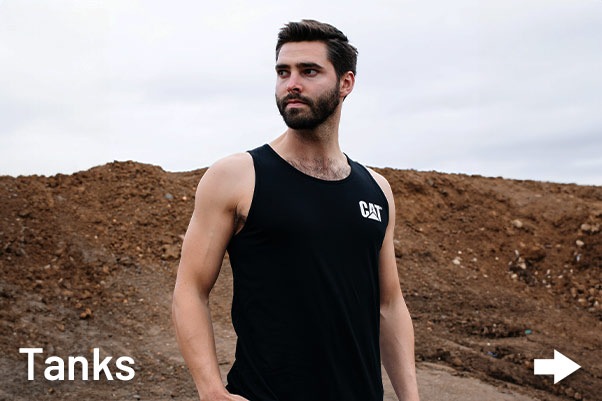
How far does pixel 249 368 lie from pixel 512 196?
15334 mm

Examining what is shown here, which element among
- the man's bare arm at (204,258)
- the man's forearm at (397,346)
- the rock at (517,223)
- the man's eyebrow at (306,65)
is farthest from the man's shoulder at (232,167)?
the rock at (517,223)

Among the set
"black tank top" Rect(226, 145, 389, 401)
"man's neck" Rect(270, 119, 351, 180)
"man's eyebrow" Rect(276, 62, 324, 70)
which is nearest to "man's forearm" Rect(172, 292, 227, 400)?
"black tank top" Rect(226, 145, 389, 401)

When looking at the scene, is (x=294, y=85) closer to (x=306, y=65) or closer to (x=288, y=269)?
(x=306, y=65)

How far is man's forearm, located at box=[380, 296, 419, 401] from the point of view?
3.38 meters

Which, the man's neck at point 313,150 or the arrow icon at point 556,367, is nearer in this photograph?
the man's neck at point 313,150

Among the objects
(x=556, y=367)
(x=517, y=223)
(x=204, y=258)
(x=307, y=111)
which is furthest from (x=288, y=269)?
(x=517, y=223)

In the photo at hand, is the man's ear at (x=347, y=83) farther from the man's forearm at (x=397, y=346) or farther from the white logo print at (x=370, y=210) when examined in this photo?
the man's forearm at (x=397, y=346)

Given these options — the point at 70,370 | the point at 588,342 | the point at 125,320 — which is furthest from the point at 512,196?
the point at 70,370

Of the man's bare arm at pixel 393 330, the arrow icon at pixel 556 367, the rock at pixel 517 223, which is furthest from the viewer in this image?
the rock at pixel 517 223

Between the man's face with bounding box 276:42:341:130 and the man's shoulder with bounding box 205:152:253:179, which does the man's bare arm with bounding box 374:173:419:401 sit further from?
the man's shoulder with bounding box 205:152:253:179

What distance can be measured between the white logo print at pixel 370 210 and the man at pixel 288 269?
0.04 meters

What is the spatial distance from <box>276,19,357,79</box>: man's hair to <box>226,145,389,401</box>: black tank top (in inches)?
22.2

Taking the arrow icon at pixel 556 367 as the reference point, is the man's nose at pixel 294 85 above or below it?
above

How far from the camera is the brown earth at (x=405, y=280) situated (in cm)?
991
